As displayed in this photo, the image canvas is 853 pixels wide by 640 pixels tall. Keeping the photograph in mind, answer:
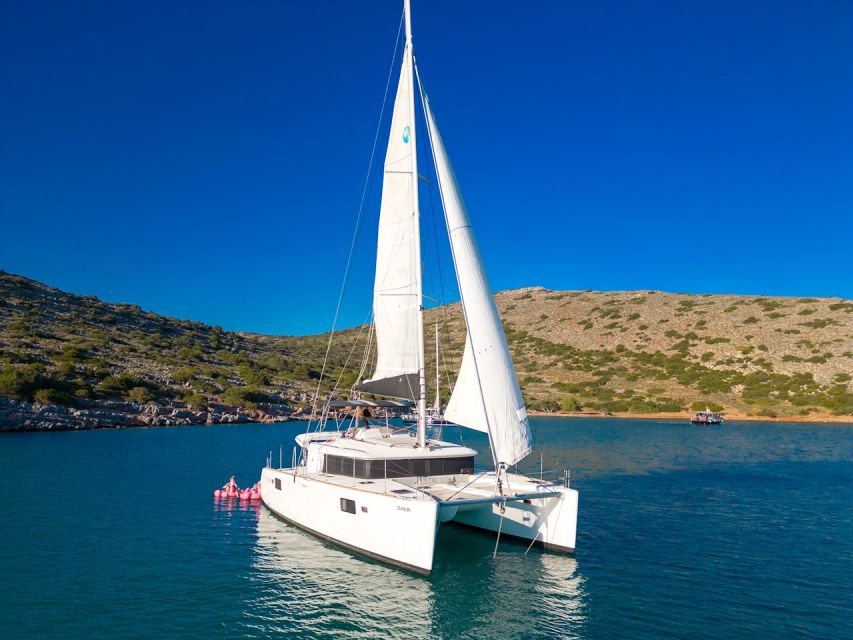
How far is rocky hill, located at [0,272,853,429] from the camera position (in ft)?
201

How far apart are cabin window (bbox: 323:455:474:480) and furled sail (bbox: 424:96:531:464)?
7.41 ft

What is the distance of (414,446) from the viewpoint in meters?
21.7

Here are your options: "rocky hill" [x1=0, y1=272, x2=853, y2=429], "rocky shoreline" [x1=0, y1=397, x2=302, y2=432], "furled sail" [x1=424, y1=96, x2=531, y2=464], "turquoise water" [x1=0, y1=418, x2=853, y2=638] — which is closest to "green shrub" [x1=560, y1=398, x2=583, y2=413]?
"rocky hill" [x1=0, y1=272, x2=853, y2=429]

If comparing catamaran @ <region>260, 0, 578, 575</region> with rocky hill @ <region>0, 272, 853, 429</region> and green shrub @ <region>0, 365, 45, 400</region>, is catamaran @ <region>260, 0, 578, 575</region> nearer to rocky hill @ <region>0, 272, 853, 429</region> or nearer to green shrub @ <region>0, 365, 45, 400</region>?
rocky hill @ <region>0, 272, 853, 429</region>

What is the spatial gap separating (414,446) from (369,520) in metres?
4.58

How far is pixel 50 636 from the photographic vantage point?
42.3 ft

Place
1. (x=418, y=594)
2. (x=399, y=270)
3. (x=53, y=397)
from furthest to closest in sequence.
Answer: (x=53, y=397)
(x=399, y=270)
(x=418, y=594)

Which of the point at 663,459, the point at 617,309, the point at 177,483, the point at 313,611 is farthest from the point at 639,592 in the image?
the point at 617,309

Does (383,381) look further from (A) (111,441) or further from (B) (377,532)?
(A) (111,441)

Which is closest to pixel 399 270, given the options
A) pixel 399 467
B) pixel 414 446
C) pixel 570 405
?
pixel 414 446

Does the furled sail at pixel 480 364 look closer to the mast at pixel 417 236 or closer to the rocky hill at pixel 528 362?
the mast at pixel 417 236

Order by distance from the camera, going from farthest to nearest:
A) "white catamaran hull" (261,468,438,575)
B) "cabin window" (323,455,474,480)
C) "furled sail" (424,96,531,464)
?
1. "cabin window" (323,455,474,480)
2. "furled sail" (424,96,531,464)
3. "white catamaran hull" (261,468,438,575)

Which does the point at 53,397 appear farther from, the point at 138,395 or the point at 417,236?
the point at 417,236

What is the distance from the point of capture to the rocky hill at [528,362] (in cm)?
6116
